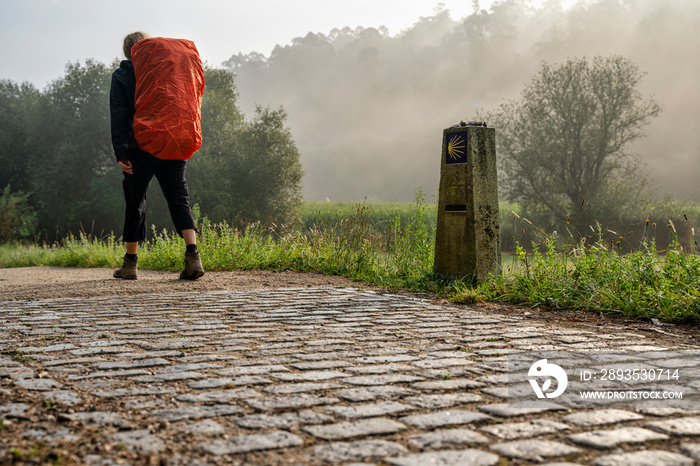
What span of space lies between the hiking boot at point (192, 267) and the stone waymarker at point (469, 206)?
8.73 ft

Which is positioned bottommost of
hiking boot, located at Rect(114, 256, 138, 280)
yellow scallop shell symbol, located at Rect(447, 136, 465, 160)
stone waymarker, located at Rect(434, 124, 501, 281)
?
hiking boot, located at Rect(114, 256, 138, 280)

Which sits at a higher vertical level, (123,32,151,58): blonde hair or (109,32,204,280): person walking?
(123,32,151,58): blonde hair

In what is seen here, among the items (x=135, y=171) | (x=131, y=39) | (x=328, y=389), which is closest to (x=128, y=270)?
(x=135, y=171)

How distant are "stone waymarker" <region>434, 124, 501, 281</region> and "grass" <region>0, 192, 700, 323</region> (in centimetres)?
22

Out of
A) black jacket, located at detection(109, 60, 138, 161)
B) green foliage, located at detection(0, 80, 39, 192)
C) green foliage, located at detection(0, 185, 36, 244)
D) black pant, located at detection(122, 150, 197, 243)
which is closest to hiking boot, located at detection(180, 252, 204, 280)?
black pant, located at detection(122, 150, 197, 243)

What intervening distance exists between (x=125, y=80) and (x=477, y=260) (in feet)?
13.4

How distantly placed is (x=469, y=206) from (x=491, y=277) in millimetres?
761

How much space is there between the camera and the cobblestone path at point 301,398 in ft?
6.47

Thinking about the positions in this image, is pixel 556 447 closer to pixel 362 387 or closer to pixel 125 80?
pixel 362 387

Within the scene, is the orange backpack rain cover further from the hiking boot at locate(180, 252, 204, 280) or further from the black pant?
the hiking boot at locate(180, 252, 204, 280)

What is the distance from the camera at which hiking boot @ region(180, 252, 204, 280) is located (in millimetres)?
6914

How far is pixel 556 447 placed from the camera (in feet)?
6.61

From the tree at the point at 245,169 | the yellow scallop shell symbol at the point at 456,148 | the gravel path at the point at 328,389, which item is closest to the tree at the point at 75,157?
the tree at the point at 245,169

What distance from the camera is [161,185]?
6773 millimetres
